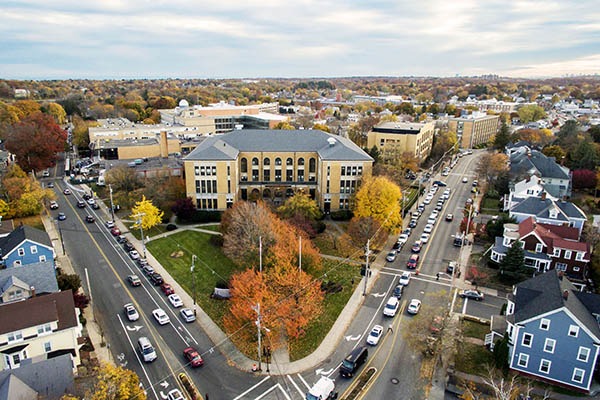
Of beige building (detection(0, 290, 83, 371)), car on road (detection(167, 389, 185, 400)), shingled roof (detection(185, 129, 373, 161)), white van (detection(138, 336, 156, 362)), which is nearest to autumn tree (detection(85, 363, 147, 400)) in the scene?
car on road (detection(167, 389, 185, 400))

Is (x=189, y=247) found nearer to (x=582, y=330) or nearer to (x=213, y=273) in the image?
(x=213, y=273)

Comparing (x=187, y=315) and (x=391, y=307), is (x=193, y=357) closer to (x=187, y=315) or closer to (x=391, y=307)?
(x=187, y=315)

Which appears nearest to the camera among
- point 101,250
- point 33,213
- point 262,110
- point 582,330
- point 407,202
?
point 582,330

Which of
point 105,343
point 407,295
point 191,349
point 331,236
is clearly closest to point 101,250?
point 105,343

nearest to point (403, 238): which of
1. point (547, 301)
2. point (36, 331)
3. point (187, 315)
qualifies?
point (547, 301)

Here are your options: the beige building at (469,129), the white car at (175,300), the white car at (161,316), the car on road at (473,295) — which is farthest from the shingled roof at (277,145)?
the beige building at (469,129)

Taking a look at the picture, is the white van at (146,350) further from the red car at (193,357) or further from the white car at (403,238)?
the white car at (403,238)

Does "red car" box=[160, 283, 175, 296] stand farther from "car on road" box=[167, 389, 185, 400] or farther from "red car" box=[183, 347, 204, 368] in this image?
"car on road" box=[167, 389, 185, 400]
